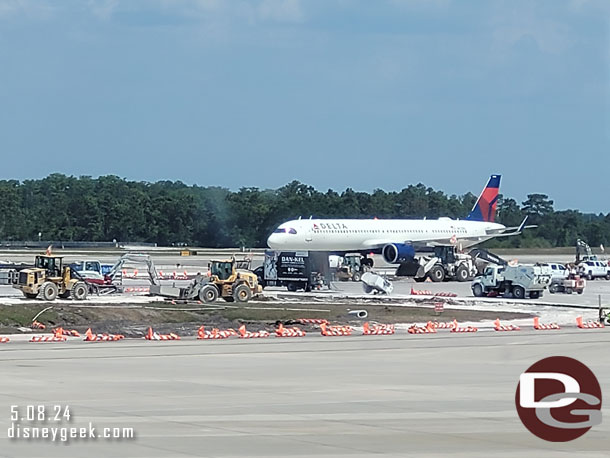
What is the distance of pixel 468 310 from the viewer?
51656 millimetres

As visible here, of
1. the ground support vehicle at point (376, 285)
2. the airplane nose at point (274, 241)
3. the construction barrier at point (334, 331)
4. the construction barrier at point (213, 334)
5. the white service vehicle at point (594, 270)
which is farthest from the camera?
the white service vehicle at point (594, 270)

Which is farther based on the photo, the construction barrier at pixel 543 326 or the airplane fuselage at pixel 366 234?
the airplane fuselage at pixel 366 234

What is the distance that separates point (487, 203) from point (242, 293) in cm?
6352

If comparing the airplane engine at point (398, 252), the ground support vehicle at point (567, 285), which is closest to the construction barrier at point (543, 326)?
the ground support vehicle at point (567, 285)

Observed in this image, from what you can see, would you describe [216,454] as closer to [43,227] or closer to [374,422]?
[374,422]

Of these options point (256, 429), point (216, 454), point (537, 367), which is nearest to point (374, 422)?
point (256, 429)

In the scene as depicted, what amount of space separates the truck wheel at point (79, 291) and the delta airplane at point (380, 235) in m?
33.5

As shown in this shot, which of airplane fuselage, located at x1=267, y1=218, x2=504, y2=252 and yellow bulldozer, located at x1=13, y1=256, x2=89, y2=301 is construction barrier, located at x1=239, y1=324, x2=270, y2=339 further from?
airplane fuselage, located at x1=267, y1=218, x2=504, y2=252

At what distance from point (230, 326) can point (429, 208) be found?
135 meters

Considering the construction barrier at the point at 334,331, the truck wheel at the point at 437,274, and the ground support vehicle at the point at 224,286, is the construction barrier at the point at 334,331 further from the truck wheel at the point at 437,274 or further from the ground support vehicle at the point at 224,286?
the truck wheel at the point at 437,274

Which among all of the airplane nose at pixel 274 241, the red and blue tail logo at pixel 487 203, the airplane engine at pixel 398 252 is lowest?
the airplane engine at pixel 398 252

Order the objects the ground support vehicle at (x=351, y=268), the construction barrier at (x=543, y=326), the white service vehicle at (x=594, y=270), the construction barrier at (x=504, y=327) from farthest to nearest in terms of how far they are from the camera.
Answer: the white service vehicle at (x=594, y=270), the ground support vehicle at (x=351, y=268), the construction barrier at (x=543, y=326), the construction barrier at (x=504, y=327)

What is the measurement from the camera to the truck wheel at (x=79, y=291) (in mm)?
53934

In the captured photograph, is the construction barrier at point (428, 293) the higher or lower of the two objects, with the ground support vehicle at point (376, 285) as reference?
lower
